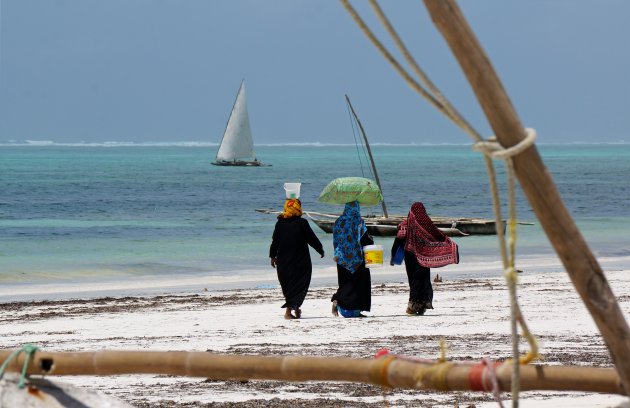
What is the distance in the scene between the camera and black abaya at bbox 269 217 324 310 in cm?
1162

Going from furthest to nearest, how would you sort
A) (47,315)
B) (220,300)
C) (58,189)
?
(58,189) < (220,300) < (47,315)

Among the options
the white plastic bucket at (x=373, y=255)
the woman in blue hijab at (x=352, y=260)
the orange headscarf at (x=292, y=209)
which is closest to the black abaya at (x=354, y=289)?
the woman in blue hijab at (x=352, y=260)

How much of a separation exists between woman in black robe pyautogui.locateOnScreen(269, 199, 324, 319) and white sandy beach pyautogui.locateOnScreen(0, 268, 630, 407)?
300 mm

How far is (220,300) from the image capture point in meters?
14.4

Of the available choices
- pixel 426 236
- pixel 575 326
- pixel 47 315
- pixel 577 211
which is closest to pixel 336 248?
pixel 426 236

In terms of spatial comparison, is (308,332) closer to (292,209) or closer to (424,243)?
(292,209)

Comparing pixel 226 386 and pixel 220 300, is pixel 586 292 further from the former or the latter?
pixel 220 300

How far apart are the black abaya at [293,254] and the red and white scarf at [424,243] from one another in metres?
0.98

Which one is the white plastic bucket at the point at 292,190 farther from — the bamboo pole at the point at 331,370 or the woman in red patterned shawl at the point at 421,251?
the bamboo pole at the point at 331,370

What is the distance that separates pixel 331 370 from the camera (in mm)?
3211

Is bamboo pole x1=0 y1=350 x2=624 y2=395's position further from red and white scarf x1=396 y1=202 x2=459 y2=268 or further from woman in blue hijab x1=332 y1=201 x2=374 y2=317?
red and white scarf x1=396 y1=202 x2=459 y2=268

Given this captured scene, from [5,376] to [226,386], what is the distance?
3974 millimetres

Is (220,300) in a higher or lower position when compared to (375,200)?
lower

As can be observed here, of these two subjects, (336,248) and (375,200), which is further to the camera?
(375,200)
